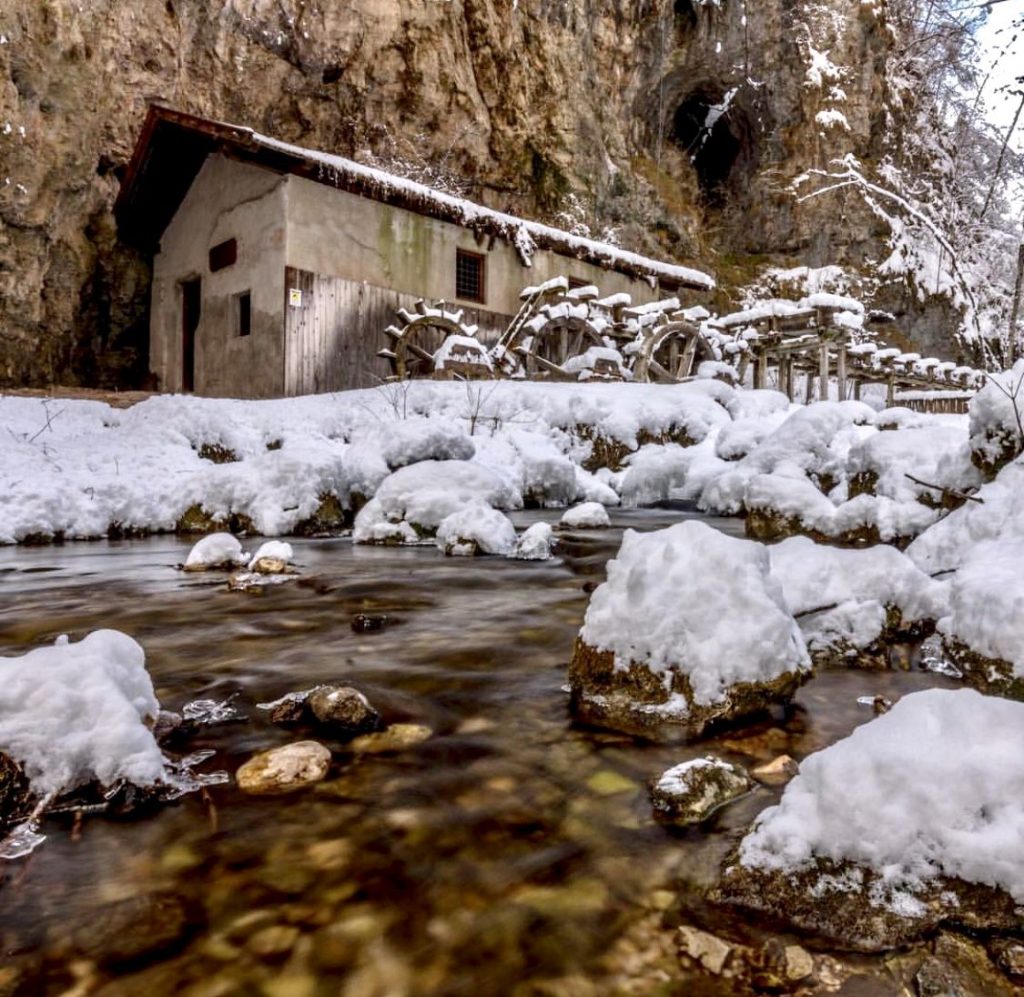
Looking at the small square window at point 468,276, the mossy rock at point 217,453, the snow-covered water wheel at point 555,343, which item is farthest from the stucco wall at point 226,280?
the snow-covered water wheel at point 555,343

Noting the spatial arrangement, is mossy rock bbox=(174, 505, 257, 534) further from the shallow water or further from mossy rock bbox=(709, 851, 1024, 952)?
mossy rock bbox=(709, 851, 1024, 952)

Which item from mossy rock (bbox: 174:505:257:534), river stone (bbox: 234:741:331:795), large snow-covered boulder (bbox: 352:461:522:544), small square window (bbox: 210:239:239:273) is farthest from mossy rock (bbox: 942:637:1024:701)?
small square window (bbox: 210:239:239:273)

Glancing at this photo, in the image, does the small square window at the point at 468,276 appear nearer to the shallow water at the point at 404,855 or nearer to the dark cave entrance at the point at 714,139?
the shallow water at the point at 404,855

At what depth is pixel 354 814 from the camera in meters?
1.78

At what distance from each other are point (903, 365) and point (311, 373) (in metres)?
16.8

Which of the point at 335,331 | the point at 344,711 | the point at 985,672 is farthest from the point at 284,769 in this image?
the point at 335,331

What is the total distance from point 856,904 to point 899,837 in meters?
0.16

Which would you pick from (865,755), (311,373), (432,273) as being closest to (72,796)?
(865,755)

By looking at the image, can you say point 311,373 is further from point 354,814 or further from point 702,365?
point 354,814

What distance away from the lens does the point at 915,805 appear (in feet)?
4.63

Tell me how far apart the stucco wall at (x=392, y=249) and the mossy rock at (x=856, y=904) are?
44.1 feet

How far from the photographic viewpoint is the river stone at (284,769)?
1904 millimetres

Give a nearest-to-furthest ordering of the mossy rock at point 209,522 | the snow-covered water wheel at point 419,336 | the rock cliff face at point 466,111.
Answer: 1. the mossy rock at point 209,522
2. the snow-covered water wheel at point 419,336
3. the rock cliff face at point 466,111

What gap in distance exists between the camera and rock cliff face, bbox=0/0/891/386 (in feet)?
45.8
